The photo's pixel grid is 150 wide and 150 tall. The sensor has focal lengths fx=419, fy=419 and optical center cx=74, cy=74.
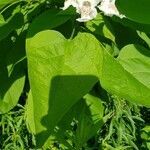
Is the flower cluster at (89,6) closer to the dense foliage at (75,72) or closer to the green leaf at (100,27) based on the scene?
the dense foliage at (75,72)

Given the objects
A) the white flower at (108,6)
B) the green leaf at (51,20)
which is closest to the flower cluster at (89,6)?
the white flower at (108,6)

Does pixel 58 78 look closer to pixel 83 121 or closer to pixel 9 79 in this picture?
pixel 83 121

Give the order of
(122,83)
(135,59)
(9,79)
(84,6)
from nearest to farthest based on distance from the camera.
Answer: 1. (122,83)
2. (84,6)
3. (135,59)
4. (9,79)

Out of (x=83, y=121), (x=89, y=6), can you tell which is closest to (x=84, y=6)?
(x=89, y=6)

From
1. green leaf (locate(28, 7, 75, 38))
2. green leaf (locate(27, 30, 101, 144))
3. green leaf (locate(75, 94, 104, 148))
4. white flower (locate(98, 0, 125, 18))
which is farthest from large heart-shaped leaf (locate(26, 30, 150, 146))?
green leaf (locate(75, 94, 104, 148))

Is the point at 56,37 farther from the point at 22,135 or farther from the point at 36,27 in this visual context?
the point at 22,135

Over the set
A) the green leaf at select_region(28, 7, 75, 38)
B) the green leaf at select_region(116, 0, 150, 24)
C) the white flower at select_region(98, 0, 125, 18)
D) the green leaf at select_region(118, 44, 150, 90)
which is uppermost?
the white flower at select_region(98, 0, 125, 18)

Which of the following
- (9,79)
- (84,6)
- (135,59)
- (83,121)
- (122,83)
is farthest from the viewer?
(9,79)

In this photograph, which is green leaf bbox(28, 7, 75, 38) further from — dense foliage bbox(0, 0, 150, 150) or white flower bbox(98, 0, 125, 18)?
white flower bbox(98, 0, 125, 18)
